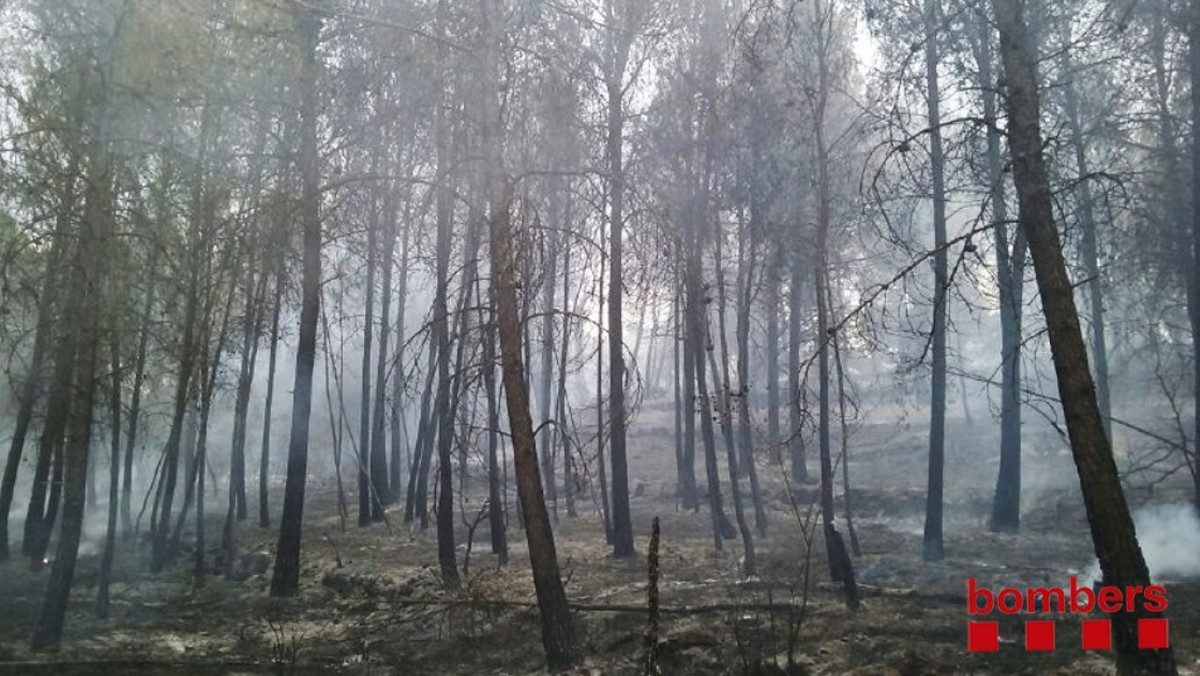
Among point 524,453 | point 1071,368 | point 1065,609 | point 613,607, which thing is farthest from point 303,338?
point 1071,368

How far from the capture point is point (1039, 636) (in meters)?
8.45

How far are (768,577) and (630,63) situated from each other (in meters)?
9.69

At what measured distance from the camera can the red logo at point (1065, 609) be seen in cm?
580

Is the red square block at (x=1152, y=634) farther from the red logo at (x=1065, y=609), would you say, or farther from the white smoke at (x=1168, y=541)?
the white smoke at (x=1168, y=541)

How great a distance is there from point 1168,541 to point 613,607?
30.7ft

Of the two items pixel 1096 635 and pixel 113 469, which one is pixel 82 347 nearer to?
pixel 113 469

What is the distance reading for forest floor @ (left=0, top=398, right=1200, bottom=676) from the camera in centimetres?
882

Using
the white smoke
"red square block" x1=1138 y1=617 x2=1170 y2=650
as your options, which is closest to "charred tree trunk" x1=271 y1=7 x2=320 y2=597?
"red square block" x1=1138 y1=617 x2=1170 y2=650

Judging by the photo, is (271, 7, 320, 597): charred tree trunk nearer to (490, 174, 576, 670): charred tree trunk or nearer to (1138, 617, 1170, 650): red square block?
(490, 174, 576, 670): charred tree trunk

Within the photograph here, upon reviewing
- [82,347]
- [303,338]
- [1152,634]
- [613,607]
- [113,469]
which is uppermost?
[303,338]

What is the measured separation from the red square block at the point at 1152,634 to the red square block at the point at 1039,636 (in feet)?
8.57

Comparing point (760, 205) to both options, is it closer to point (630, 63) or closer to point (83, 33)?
point (630, 63)

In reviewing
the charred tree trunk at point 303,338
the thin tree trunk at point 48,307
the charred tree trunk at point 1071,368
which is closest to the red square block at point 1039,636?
the charred tree trunk at point 1071,368

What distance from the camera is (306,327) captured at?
577 inches
